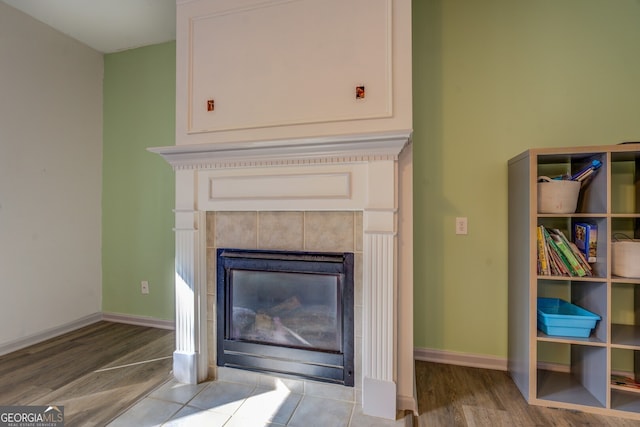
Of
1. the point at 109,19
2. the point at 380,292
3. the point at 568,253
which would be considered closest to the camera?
the point at 380,292

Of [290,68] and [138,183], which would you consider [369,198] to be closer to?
[290,68]

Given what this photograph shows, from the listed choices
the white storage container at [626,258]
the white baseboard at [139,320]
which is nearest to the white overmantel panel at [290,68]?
the white storage container at [626,258]

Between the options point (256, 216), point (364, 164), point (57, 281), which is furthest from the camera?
point (57, 281)

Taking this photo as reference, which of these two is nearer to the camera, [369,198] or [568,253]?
[369,198]

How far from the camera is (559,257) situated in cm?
179

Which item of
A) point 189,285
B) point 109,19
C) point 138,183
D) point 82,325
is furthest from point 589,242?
point 82,325

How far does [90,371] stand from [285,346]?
4.72 feet

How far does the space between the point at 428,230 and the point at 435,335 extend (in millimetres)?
788

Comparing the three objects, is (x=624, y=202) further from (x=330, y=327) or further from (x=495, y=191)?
(x=330, y=327)

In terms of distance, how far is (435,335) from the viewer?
2248 mm

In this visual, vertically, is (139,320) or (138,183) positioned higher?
(138,183)

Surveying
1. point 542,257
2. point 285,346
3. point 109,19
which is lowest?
point 285,346

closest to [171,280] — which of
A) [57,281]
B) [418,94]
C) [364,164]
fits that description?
[57,281]

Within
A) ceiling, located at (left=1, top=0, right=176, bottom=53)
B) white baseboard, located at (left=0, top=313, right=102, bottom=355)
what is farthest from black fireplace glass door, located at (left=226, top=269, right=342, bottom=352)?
ceiling, located at (left=1, top=0, right=176, bottom=53)
